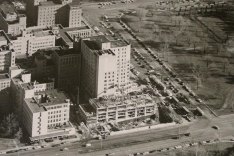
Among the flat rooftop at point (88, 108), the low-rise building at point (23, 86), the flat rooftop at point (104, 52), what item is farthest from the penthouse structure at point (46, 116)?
the flat rooftop at point (104, 52)

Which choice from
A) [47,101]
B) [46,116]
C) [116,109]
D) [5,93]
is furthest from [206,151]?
[5,93]

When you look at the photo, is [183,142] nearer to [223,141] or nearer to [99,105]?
[223,141]

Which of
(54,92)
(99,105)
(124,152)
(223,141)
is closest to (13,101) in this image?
(54,92)

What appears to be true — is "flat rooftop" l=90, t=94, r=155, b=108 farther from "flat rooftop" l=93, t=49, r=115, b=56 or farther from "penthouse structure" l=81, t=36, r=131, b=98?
"flat rooftop" l=93, t=49, r=115, b=56

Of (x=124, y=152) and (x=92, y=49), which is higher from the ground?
(x=92, y=49)

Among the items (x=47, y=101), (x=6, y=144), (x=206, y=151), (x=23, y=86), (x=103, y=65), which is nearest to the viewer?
(x=6, y=144)

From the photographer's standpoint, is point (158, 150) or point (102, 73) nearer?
point (158, 150)

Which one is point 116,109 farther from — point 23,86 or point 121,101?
point 23,86
